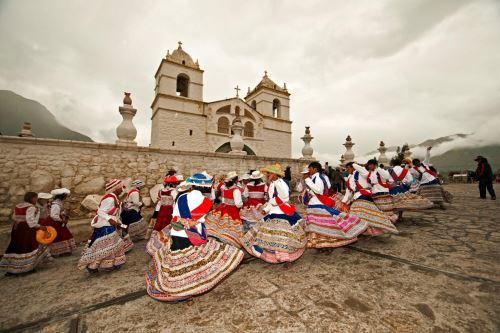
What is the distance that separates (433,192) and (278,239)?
7.37 m

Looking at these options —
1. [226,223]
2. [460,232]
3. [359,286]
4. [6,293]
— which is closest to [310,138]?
[460,232]

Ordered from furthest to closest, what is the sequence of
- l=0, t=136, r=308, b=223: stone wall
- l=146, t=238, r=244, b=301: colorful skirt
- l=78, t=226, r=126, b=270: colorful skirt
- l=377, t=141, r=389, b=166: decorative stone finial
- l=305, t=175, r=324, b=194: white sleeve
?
l=377, t=141, r=389, b=166: decorative stone finial
l=0, t=136, r=308, b=223: stone wall
l=305, t=175, r=324, b=194: white sleeve
l=78, t=226, r=126, b=270: colorful skirt
l=146, t=238, r=244, b=301: colorful skirt

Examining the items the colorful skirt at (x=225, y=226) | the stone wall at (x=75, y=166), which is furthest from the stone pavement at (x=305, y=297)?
the stone wall at (x=75, y=166)

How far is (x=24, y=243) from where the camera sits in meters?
3.95

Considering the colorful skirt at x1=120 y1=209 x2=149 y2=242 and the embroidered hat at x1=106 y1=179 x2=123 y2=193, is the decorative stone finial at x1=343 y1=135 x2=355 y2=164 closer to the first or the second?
the colorful skirt at x1=120 y1=209 x2=149 y2=242

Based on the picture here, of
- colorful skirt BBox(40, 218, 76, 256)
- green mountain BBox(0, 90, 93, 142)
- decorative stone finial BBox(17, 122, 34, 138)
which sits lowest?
colorful skirt BBox(40, 218, 76, 256)

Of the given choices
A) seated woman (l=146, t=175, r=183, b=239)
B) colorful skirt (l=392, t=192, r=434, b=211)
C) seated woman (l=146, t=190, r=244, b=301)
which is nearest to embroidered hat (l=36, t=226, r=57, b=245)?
seated woman (l=146, t=175, r=183, b=239)

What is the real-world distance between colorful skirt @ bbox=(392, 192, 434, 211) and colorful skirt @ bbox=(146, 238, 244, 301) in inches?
213

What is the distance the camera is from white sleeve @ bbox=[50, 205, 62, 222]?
4.79 metres

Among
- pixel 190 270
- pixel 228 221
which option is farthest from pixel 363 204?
pixel 190 270

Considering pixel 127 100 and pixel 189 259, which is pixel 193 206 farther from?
pixel 127 100

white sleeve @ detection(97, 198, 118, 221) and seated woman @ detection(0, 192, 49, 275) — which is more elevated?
white sleeve @ detection(97, 198, 118, 221)

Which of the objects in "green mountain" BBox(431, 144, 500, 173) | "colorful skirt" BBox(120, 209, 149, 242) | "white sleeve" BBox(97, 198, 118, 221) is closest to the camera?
"white sleeve" BBox(97, 198, 118, 221)

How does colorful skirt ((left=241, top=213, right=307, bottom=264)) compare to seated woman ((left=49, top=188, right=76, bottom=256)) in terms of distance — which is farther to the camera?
seated woman ((left=49, top=188, right=76, bottom=256))
